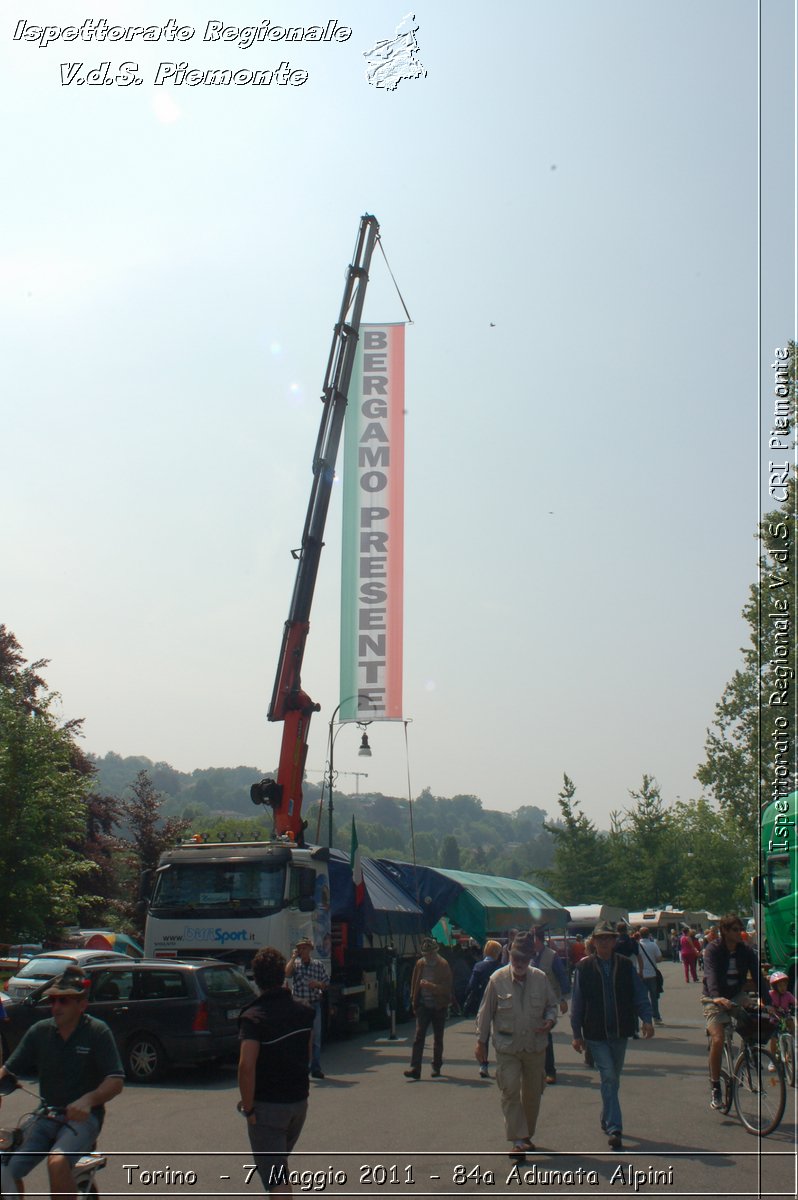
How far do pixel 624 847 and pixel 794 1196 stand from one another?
70451 mm

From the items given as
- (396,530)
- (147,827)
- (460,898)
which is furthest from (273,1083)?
(147,827)

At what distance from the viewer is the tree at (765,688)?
20.5 meters

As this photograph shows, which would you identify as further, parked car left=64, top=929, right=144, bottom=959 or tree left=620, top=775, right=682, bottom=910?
tree left=620, top=775, right=682, bottom=910

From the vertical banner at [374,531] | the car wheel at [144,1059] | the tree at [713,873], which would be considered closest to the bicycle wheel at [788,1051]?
the car wheel at [144,1059]

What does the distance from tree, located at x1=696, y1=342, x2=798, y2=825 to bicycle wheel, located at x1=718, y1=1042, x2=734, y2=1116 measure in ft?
12.2

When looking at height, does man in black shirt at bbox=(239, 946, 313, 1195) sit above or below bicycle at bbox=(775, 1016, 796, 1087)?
above

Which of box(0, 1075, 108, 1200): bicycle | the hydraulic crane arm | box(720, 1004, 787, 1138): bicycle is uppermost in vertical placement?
the hydraulic crane arm

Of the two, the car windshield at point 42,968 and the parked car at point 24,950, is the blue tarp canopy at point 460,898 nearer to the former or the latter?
the parked car at point 24,950

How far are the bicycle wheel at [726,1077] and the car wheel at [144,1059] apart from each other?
6.77 meters

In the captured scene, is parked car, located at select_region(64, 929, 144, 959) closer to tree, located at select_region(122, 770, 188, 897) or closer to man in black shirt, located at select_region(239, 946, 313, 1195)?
tree, located at select_region(122, 770, 188, 897)

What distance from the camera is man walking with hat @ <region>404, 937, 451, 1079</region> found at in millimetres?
14023

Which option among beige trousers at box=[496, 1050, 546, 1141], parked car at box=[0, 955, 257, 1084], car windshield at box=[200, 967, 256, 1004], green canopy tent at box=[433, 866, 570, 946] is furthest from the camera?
green canopy tent at box=[433, 866, 570, 946]

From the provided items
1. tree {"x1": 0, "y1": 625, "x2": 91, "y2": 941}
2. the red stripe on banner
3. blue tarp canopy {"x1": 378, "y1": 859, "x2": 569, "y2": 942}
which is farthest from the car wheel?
tree {"x1": 0, "y1": 625, "x2": 91, "y2": 941}

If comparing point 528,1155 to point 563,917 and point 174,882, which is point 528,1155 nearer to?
point 174,882
